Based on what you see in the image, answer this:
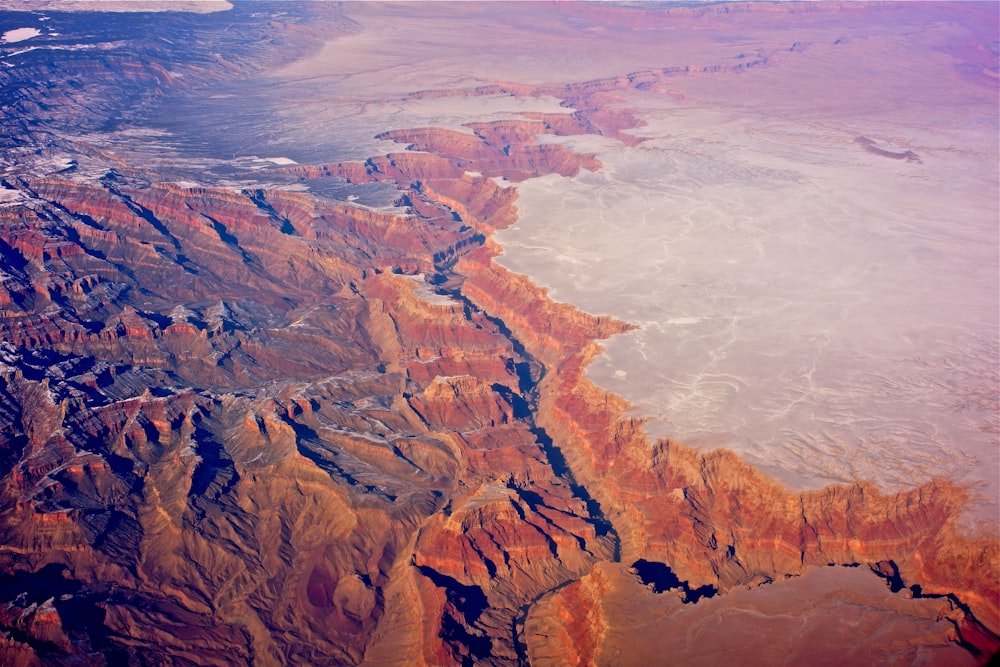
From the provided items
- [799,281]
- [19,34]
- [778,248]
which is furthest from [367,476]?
[19,34]

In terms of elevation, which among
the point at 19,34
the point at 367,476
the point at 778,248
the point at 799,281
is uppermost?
the point at 19,34

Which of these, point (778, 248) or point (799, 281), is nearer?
point (799, 281)

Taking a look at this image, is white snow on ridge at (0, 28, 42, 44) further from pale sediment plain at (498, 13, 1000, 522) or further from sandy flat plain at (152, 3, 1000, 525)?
pale sediment plain at (498, 13, 1000, 522)

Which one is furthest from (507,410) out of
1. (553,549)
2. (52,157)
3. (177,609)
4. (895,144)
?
(895,144)

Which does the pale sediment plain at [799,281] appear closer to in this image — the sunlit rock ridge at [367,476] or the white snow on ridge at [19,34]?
the sunlit rock ridge at [367,476]

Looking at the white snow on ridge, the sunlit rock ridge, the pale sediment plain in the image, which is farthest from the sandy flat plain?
the white snow on ridge

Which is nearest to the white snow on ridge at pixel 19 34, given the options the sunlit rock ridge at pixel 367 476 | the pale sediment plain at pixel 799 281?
the sunlit rock ridge at pixel 367 476

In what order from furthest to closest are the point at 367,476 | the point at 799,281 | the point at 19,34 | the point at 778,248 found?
the point at 19,34 < the point at 778,248 < the point at 799,281 < the point at 367,476

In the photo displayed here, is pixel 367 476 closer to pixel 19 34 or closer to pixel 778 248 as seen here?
pixel 778 248

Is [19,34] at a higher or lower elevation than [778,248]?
higher
